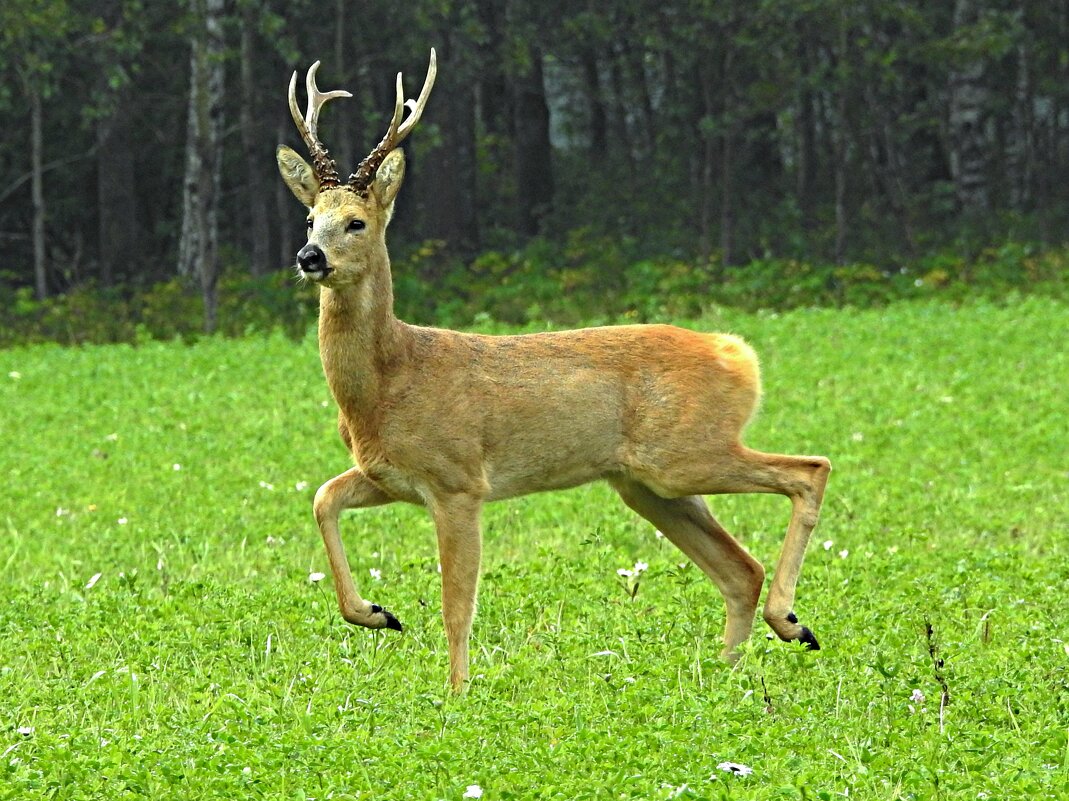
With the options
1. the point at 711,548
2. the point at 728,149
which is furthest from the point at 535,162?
the point at 711,548

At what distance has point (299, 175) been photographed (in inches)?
276

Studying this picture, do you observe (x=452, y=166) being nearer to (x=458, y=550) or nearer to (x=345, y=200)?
(x=345, y=200)

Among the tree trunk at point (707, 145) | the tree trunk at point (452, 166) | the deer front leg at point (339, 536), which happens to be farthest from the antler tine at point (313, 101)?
the tree trunk at point (452, 166)

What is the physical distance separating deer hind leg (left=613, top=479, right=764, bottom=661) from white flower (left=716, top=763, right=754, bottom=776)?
2199 mm

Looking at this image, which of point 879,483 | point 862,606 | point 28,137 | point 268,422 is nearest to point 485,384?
point 862,606

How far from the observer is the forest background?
23828 mm

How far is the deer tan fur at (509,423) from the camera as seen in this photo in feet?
22.3

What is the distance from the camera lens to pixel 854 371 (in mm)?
15734

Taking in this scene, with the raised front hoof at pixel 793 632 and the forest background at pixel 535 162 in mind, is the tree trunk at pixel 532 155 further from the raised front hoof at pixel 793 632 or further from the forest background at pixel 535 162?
the raised front hoof at pixel 793 632

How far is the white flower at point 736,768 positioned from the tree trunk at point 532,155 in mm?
25681

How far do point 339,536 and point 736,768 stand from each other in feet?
8.24

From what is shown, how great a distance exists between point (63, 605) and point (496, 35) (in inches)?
A: 907

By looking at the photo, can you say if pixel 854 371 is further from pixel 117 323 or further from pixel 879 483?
pixel 117 323

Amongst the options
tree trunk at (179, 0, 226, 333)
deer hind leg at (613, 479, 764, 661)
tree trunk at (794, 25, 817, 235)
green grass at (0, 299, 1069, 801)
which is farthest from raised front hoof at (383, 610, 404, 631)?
tree trunk at (794, 25, 817, 235)
